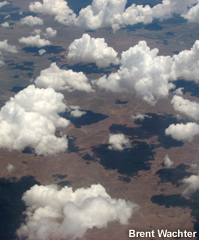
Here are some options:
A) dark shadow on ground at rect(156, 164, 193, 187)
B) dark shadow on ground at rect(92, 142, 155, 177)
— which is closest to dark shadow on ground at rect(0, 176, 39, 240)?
dark shadow on ground at rect(92, 142, 155, 177)

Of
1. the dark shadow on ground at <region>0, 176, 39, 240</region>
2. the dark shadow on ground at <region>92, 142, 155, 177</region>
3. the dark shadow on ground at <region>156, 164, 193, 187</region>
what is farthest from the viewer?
the dark shadow on ground at <region>92, 142, 155, 177</region>

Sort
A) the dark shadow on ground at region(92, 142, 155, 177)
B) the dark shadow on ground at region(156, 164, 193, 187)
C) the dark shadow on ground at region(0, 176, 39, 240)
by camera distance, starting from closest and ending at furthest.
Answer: the dark shadow on ground at region(0, 176, 39, 240) → the dark shadow on ground at region(156, 164, 193, 187) → the dark shadow on ground at region(92, 142, 155, 177)

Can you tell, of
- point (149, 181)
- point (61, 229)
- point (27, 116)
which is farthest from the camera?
point (27, 116)

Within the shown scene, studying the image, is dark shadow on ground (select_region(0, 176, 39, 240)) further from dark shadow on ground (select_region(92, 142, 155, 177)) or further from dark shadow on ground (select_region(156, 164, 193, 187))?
dark shadow on ground (select_region(156, 164, 193, 187))

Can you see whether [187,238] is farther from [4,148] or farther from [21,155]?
[4,148]

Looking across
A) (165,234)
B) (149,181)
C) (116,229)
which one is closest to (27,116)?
(149,181)

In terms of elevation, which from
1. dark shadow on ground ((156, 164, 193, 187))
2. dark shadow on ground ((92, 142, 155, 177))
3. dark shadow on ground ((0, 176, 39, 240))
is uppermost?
dark shadow on ground ((92, 142, 155, 177))

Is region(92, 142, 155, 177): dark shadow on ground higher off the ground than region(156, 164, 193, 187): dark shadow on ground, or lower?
higher
